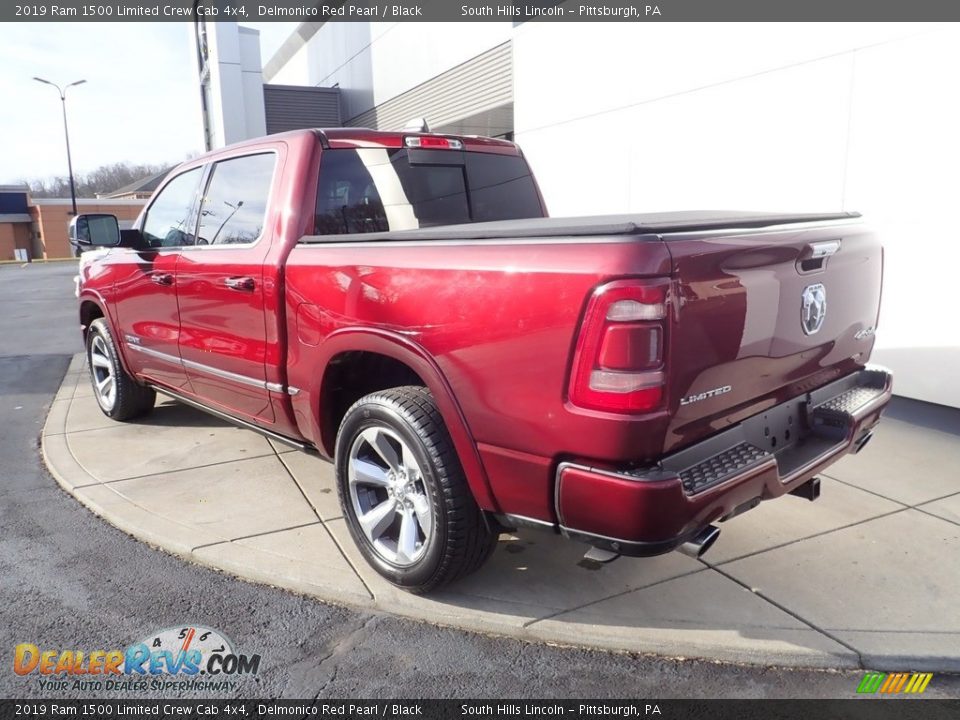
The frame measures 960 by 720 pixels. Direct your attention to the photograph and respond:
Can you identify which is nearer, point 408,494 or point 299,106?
point 408,494

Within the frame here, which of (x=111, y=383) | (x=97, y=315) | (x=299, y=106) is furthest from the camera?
(x=299, y=106)

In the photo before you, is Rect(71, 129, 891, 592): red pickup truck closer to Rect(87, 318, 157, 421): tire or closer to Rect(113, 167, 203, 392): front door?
Rect(113, 167, 203, 392): front door

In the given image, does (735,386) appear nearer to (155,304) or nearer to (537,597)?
(537,597)

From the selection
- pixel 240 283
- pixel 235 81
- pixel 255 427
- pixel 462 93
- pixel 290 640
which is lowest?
pixel 290 640

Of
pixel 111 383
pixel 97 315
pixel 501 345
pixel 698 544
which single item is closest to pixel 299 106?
pixel 97 315

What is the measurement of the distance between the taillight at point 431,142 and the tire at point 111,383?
9.56 feet

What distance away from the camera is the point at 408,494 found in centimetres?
310

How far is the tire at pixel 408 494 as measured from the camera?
2832 millimetres

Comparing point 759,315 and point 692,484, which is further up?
point 759,315

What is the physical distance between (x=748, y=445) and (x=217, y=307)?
277 centimetres

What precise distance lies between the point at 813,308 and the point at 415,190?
2.10m

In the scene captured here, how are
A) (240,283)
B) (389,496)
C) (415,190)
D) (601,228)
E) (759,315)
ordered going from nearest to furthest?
(601,228) → (759,315) → (389,496) → (240,283) → (415,190)

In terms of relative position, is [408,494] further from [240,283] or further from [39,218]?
[39,218]

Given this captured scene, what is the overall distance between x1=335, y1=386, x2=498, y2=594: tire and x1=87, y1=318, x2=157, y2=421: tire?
3.03 metres
